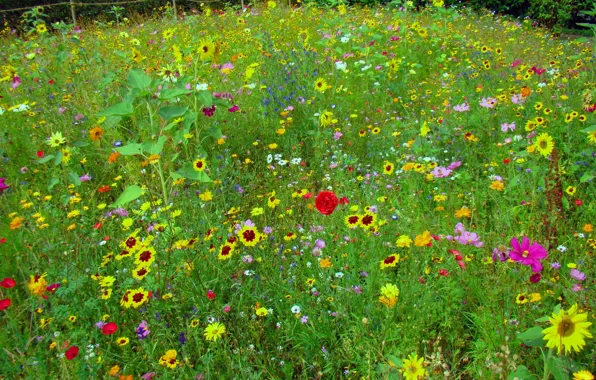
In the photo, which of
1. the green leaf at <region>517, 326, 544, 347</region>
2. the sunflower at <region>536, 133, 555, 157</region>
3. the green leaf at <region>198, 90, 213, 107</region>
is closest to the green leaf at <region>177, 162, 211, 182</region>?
the green leaf at <region>198, 90, 213, 107</region>

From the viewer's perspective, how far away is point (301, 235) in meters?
2.17

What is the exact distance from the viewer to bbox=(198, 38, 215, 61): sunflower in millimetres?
2642

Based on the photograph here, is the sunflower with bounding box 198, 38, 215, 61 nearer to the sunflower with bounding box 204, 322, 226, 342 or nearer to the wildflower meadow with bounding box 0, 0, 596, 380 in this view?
the wildflower meadow with bounding box 0, 0, 596, 380

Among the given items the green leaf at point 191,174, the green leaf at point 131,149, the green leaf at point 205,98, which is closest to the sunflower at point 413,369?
the green leaf at point 191,174

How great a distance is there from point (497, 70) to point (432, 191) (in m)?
2.49

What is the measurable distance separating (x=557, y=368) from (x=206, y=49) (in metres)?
2.50

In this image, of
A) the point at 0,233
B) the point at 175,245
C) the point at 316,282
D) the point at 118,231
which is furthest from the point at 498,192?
the point at 0,233

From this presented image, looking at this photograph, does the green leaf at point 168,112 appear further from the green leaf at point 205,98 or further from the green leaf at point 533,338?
the green leaf at point 533,338

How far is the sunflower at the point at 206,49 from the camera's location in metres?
2.64

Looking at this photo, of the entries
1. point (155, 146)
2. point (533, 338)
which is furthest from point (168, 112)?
point (533, 338)

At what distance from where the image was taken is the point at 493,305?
1559mm

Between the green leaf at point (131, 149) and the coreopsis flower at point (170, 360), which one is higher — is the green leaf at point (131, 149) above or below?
above

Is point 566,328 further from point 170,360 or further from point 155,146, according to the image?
point 155,146

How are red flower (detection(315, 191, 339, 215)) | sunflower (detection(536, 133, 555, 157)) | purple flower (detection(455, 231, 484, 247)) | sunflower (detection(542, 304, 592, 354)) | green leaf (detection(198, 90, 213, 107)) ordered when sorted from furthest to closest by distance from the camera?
1. green leaf (detection(198, 90, 213, 107))
2. sunflower (detection(536, 133, 555, 157))
3. purple flower (detection(455, 231, 484, 247))
4. red flower (detection(315, 191, 339, 215))
5. sunflower (detection(542, 304, 592, 354))
